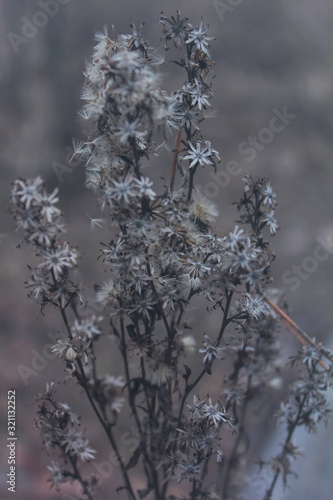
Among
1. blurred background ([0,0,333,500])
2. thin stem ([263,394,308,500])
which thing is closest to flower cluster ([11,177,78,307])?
thin stem ([263,394,308,500])

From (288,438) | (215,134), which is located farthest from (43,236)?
(215,134)

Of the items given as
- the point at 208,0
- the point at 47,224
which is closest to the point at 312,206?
the point at 208,0

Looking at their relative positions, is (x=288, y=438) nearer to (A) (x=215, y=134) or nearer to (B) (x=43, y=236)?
(B) (x=43, y=236)

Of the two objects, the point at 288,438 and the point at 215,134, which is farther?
the point at 215,134

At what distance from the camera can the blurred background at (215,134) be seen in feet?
2.80

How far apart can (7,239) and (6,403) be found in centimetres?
31

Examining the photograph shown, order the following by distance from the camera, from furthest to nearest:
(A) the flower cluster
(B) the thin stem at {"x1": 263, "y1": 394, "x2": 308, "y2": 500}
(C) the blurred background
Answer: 1. (C) the blurred background
2. (B) the thin stem at {"x1": 263, "y1": 394, "x2": 308, "y2": 500}
3. (A) the flower cluster

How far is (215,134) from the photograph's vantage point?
0.93 m

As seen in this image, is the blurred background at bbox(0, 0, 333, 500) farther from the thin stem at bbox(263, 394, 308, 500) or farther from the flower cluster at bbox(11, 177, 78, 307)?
the flower cluster at bbox(11, 177, 78, 307)

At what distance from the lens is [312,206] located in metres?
0.97

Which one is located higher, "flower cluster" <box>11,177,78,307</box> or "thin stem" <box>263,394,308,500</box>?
"flower cluster" <box>11,177,78,307</box>

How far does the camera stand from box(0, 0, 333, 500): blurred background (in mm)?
854

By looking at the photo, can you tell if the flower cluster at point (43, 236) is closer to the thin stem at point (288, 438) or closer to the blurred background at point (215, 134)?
the thin stem at point (288, 438)

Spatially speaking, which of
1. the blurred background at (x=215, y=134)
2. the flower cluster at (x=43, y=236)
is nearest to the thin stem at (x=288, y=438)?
the blurred background at (x=215, y=134)
